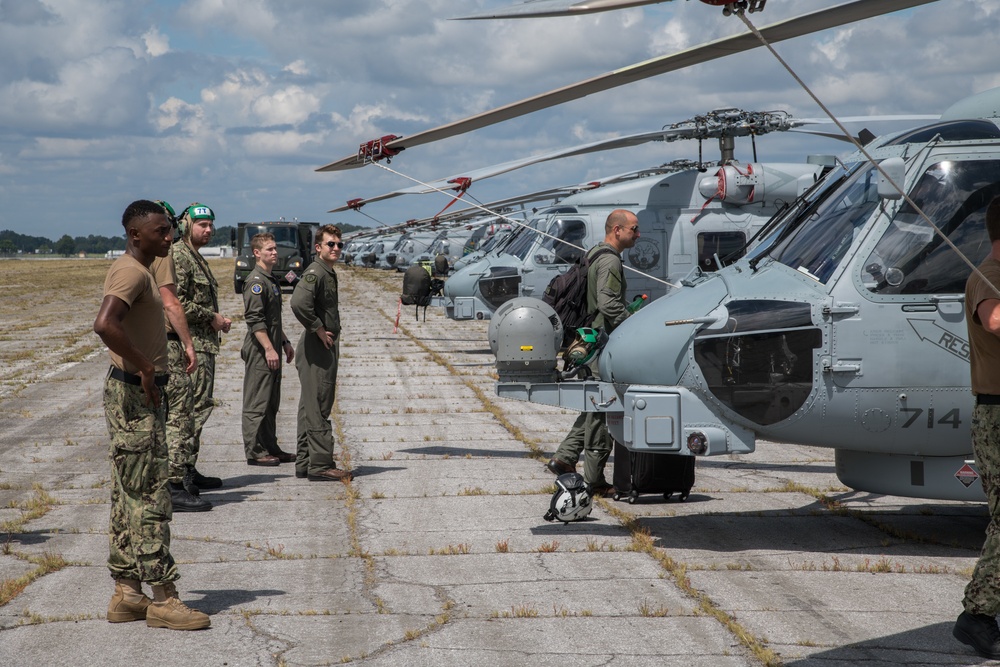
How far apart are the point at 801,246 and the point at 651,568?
2045mm

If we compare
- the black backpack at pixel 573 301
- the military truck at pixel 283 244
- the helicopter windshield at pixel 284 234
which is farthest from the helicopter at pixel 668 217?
the helicopter windshield at pixel 284 234

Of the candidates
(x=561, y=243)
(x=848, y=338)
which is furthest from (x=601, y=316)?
(x=561, y=243)

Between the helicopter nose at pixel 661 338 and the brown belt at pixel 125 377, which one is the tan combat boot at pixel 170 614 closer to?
the brown belt at pixel 125 377

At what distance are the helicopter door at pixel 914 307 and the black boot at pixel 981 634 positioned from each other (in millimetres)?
1750

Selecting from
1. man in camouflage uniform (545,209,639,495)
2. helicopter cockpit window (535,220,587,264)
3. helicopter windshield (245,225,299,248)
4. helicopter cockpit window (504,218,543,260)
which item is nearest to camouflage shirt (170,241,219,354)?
man in camouflage uniform (545,209,639,495)

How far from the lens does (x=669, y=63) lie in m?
5.58

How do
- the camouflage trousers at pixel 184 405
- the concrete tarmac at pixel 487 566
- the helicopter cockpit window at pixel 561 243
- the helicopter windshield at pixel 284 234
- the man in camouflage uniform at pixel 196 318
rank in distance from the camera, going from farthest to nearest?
the helicopter windshield at pixel 284 234
the helicopter cockpit window at pixel 561 243
the man in camouflage uniform at pixel 196 318
the camouflage trousers at pixel 184 405
the concrete tarmac at pixel 487 566

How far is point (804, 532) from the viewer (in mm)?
6656

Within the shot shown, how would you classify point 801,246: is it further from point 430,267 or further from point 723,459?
A: point 430,267

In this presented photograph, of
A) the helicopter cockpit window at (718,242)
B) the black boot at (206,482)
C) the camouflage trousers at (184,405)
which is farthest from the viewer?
the helicopter cockpit window at (718,242)

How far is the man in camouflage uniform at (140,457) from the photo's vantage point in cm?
486

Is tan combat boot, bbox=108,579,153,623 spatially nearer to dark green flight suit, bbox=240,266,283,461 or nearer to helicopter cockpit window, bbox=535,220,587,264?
dark green flight suit, bbox=240,266,283,461

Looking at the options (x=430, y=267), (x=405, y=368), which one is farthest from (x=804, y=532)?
(x=430, y=267)

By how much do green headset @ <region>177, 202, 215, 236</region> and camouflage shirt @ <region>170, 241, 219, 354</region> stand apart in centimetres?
11
